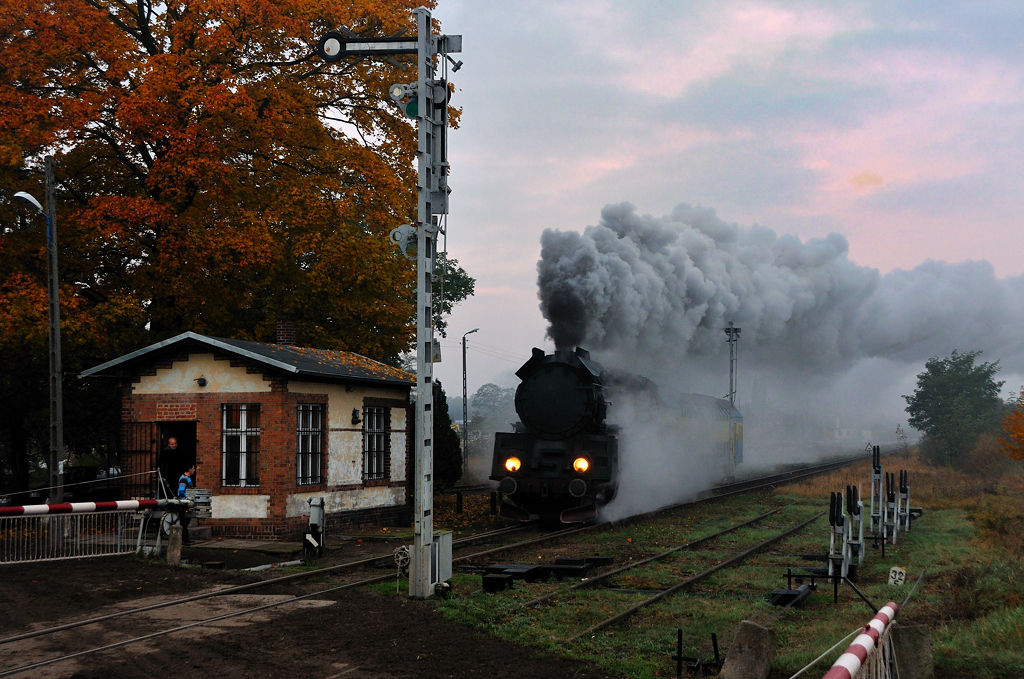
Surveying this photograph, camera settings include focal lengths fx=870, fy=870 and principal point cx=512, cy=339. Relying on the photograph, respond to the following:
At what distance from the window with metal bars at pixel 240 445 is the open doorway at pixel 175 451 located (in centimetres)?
62

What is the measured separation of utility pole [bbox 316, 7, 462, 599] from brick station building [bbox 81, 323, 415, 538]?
540cm

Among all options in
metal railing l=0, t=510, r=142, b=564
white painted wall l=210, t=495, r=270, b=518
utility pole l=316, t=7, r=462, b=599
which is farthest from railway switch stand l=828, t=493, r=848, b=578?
metal railing l=0, t=510, r=142, b=564

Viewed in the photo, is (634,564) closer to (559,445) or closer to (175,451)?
(559,445)

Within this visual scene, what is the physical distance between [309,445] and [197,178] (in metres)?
7.00

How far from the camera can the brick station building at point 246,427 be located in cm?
1587


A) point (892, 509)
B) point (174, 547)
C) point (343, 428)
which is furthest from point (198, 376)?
point (892, 509)

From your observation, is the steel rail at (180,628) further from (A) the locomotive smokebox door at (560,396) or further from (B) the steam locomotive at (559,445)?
(A) the locomotive smokebox door at (560,396)

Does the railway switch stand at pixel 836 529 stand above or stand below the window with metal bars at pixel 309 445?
below

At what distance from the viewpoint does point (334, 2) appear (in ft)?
68.6

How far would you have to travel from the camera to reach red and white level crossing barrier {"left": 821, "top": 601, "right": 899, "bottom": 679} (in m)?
3.76

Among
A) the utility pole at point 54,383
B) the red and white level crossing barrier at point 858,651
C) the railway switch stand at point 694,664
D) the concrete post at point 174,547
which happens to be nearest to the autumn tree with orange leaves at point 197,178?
the utility pole at point 54,383

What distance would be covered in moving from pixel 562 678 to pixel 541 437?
35.4 ft

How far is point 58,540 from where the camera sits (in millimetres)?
13023

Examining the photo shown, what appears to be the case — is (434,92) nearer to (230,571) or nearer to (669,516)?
(230,571)
